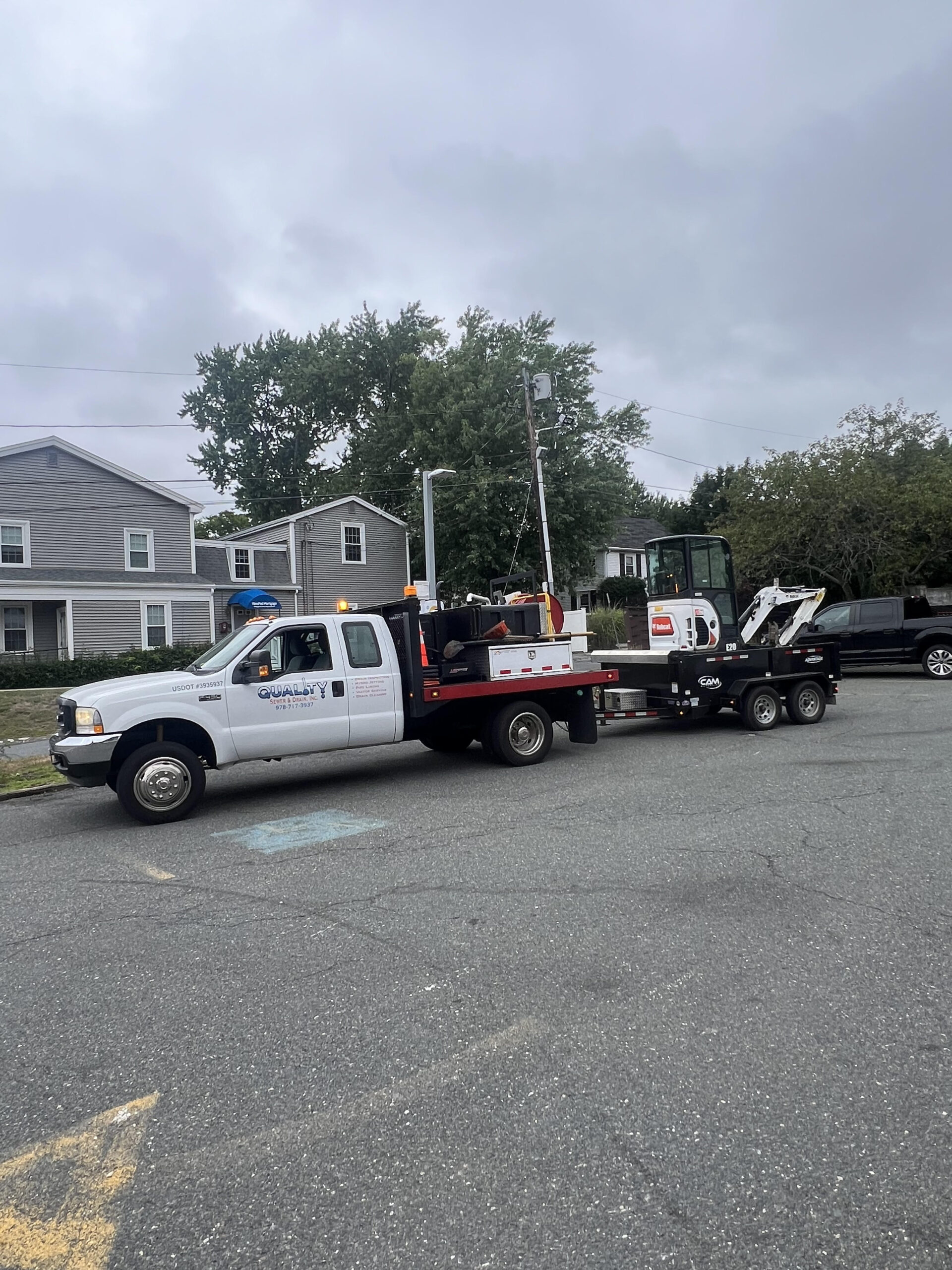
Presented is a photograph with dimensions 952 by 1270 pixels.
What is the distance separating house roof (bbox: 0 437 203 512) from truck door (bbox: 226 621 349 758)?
76.2 ft

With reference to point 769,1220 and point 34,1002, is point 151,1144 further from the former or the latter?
point 769,1220

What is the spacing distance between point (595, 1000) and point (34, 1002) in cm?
270

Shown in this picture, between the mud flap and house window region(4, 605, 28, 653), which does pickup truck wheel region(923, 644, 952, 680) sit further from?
house window region(4, 605, 28, 653)

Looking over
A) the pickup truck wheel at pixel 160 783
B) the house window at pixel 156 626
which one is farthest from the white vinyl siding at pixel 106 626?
the pickup truck wheel at pixel 160 783

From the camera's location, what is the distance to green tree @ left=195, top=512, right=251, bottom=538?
57.7m

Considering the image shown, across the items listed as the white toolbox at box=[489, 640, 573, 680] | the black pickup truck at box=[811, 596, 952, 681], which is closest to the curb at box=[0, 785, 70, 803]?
the white toolbox at box=[489, 640, 573, 680]

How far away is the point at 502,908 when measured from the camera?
528cm

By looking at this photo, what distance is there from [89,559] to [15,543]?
92.1 inches

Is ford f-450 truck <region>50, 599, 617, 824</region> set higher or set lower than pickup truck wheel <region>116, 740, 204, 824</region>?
higher

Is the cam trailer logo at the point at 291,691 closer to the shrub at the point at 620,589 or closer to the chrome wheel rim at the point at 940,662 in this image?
the chrome wheel rim at the point at 940,662

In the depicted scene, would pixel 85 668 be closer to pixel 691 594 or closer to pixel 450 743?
pixel 450 743

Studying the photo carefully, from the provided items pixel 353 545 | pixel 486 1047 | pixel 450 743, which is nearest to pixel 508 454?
pixel 353 545

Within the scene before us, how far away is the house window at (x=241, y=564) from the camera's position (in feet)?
112

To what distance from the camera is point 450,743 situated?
38.8ft
